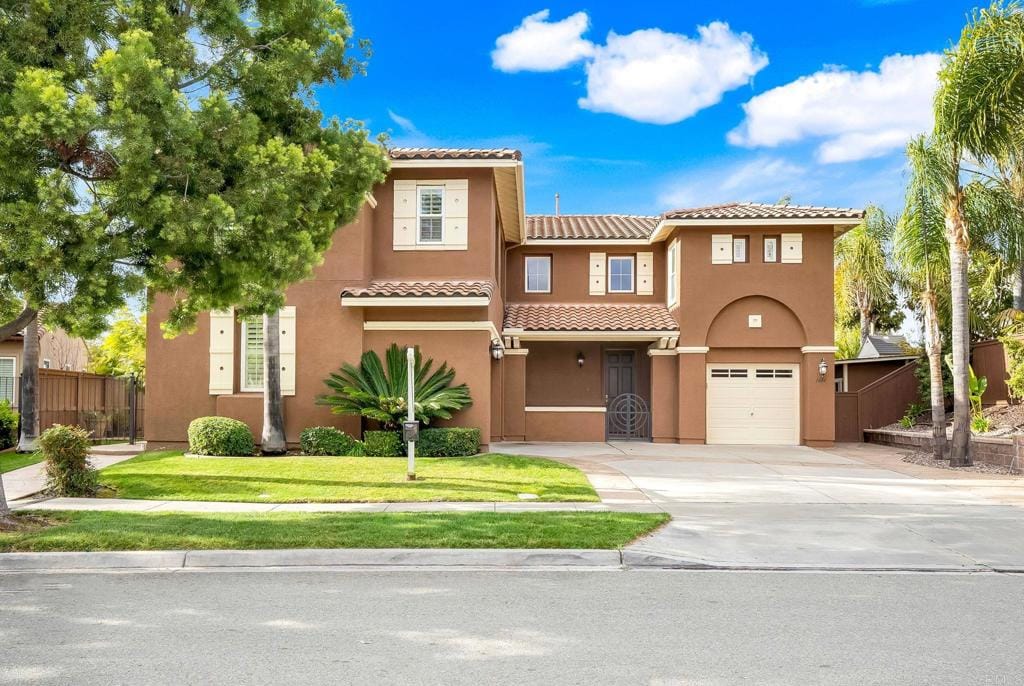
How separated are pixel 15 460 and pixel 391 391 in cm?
741

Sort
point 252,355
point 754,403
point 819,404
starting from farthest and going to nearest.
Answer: point 754,403
point 819,404
point 252,355

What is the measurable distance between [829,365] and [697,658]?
18.5 meters

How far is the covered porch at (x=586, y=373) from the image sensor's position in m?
22.4

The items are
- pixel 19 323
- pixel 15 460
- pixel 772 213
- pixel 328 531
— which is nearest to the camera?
pixel 328 531

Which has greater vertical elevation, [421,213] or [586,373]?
[421,213]

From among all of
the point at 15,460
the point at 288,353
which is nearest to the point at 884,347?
the point at 288,353

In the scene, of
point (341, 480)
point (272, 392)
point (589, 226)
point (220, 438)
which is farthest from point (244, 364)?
point (589, 226)

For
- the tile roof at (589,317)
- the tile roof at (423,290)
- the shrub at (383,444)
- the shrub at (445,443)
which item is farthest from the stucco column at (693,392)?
the shrub at (383,444)

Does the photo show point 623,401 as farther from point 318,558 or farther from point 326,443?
point 318,558

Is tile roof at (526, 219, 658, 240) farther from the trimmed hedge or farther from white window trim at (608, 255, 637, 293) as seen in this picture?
the trimmed hedge

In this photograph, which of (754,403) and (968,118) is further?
(754,403)

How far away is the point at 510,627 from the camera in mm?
5816

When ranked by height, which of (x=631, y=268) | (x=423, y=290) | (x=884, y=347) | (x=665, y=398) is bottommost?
(x=665, y=398)

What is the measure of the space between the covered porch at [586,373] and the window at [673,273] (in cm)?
59
